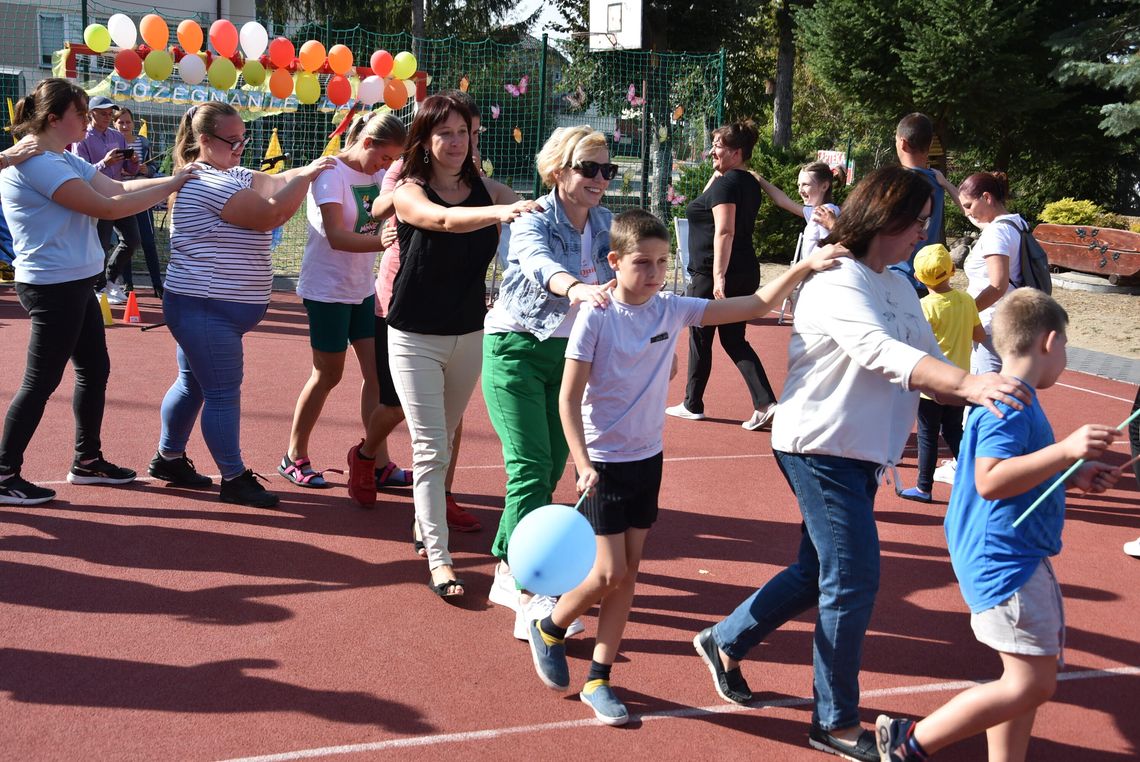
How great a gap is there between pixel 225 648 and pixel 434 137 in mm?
2200

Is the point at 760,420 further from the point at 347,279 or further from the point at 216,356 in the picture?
the point at 216,356

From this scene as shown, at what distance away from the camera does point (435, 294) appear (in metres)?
4.52

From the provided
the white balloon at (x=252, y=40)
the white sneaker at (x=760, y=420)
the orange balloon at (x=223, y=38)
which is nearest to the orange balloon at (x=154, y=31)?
the orange balloon at (x=223, y=38)

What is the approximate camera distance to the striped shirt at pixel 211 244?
5.33m

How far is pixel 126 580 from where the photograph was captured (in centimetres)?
469

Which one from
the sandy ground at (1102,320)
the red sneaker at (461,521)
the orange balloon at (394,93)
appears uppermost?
the orange balloon at (394,93)

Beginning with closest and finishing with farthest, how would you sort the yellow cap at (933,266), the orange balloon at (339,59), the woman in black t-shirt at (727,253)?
the yellow cap at (933,266) < the woman in black t-shirt at (727,253) < the orange balloon at (339,59)

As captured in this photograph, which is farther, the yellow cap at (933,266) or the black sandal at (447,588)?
the yellow cap at (933,266)

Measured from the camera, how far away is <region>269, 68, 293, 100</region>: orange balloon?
1354cm

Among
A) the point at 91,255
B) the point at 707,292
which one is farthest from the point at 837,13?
the point at 91,255

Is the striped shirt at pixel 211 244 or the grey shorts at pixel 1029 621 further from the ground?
the striped shirt at pixel 211 244

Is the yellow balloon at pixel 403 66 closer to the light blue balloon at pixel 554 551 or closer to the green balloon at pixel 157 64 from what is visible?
the green balloon at pixel 157 64

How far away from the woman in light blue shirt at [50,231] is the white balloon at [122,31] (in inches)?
326

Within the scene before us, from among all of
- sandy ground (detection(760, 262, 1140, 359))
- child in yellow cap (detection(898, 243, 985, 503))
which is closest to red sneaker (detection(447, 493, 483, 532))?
child in yellow cap (detection(898, 243, 985, 503))
